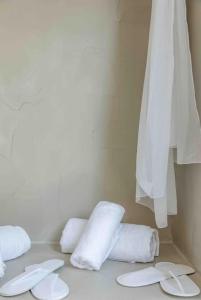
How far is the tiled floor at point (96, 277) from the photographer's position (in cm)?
103

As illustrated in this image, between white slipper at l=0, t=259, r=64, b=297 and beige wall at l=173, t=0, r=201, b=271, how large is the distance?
1.39 ft

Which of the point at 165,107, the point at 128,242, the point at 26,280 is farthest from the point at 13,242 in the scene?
the point at 165,107

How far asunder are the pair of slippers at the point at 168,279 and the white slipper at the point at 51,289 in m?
0.16

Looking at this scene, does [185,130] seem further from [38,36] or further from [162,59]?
[38,36]

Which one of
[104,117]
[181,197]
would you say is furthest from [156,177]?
[104,117]

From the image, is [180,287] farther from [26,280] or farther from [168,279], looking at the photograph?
[26,280]

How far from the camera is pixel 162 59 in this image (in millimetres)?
1157

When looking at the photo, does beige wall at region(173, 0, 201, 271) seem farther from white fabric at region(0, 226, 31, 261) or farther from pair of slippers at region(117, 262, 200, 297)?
white fabric at region(0, 226, 31, 261)

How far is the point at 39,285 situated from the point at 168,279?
344 mm

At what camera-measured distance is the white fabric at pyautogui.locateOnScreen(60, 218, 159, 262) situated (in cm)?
128

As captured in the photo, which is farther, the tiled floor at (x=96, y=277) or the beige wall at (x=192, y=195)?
the beige wall at (x=192, y=195)

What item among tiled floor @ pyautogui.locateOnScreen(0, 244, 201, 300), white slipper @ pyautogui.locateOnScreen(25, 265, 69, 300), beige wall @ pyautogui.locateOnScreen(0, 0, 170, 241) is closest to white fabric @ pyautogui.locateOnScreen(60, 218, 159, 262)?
tiled floor @ pyautogui.locateOnScreen(0, 244, 201, 300)

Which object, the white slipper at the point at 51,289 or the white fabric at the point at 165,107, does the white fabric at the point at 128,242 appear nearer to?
the white fabric at the point at 165,107

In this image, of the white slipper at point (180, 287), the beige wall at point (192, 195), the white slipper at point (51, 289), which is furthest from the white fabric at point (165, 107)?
the white slipper at point (51, 289)
